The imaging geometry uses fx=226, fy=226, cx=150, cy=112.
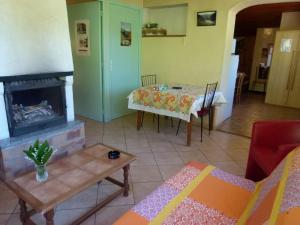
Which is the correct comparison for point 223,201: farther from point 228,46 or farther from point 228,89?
point 228,89

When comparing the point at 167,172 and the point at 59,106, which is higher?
the point at 59,106

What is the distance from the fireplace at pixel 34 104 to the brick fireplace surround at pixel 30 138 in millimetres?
43

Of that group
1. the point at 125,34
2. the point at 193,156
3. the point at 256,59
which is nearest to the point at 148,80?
the point at 125,34

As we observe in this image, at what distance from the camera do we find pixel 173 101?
3.28 metres

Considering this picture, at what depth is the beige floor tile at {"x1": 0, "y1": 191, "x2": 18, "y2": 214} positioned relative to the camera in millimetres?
1961

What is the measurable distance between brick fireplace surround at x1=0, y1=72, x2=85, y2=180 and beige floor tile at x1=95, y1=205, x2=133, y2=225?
0.73 metres

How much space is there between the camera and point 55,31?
2.67 meters

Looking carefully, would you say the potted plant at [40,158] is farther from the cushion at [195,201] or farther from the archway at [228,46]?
the archway at [228,46]

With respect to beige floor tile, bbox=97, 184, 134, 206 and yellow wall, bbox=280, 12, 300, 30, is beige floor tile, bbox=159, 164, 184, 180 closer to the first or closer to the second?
beige floor tile, bbox=97, 184, 134, 206

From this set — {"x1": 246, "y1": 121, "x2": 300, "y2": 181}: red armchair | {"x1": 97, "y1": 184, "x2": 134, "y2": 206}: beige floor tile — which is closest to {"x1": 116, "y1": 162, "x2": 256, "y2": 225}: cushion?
{"x1": 246, "y1": 121, "x2": 300, "y2": 181}: red armchair

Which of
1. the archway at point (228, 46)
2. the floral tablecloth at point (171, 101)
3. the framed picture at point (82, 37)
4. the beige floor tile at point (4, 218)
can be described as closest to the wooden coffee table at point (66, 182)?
the beige floor tile at point (4, 218)

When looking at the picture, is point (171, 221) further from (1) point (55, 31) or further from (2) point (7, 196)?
(1) point (55, 31)

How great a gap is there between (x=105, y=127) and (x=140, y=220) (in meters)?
2.91

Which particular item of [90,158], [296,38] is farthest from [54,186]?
[296,38]
